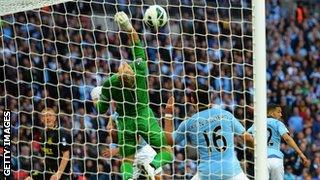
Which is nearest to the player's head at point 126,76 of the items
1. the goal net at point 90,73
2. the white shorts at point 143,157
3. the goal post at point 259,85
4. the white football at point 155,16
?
the white football at point 155,16

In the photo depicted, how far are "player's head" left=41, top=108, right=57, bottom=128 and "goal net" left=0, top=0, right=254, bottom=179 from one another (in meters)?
0.18

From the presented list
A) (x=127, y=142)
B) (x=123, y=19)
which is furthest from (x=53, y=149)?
(x=123, y=19)

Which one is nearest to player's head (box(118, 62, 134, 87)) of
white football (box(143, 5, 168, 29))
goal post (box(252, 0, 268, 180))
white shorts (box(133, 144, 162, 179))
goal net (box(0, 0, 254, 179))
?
white football (box(143, 5, 168, 29))

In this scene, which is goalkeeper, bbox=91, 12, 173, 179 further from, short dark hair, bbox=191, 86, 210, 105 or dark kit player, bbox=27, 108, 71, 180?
short dark hair, bbox=191, 86, 210, 105

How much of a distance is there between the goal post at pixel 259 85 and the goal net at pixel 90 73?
144cm

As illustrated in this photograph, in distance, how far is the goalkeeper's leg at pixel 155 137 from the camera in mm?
6465

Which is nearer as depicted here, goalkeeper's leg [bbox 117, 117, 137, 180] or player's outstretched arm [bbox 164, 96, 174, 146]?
player's outstretched arm [bbox 164, 96, 174, 146]

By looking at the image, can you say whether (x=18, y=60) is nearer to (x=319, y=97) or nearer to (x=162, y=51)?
(x=162, y=51)

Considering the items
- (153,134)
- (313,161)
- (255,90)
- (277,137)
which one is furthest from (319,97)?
(255,90)

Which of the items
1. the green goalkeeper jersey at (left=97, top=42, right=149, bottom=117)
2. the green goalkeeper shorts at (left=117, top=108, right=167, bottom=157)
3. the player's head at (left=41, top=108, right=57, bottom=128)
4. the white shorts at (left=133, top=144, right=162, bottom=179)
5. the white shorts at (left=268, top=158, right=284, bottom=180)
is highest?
the green goalkeeper jersey at (left=97, top=42, right=149, bottom=117)

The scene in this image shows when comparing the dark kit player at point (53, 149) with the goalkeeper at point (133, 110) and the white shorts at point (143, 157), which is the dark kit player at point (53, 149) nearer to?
the goalkeeper at point (133, 110)

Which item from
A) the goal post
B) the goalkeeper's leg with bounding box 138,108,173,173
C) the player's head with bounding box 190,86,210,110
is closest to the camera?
the goal post

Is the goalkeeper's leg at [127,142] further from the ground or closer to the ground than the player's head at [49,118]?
closer to the ground

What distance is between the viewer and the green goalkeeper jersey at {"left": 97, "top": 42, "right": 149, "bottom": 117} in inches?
248
